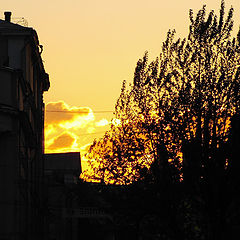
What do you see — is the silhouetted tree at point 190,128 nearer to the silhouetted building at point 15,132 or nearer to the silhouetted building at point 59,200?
the silhouetted building at point 15,132

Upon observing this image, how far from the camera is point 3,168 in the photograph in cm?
3381

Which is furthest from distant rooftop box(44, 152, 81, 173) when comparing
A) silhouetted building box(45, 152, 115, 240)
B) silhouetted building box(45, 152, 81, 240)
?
silhouetted building box(45, 152, 81, 240)

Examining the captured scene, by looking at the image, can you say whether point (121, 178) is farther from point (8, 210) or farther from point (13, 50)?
point (13, 50)

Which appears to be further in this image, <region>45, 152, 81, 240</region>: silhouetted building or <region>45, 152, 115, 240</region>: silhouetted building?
<region>45, 152, 81, 240</region>: silhouetted building

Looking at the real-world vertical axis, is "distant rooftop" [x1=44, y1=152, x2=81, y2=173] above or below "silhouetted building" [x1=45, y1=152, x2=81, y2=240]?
above

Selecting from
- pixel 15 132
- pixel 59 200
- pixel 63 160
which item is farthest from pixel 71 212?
pixel 63 160

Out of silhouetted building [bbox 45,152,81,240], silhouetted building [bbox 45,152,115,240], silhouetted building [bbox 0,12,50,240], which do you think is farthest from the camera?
silhouetted building [bbox 45,152,81,240]

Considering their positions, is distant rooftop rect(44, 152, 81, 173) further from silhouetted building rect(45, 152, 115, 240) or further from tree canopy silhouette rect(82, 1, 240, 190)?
tree canopy silhouette rect(82, 1, 240, 190)

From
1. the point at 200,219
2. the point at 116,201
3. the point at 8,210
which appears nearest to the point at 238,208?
the point at 200,219

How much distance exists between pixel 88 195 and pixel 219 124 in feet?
Result: 81.2

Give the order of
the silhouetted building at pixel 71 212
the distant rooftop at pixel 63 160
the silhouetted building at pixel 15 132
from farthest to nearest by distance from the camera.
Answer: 1. the distant rooftop at pixel 63 160
2. the silhouetted building at pixel 71 212
3. the silhouetted building at pixel 15 132

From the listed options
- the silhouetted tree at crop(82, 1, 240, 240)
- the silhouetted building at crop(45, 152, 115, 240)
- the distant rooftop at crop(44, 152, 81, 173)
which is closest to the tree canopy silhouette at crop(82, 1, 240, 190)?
the silhouetted tree at crop(82, 1, 240, 240)

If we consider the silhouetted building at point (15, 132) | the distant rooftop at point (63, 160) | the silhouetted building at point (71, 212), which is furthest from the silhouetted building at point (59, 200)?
the distant rooftop at point (63, 160)

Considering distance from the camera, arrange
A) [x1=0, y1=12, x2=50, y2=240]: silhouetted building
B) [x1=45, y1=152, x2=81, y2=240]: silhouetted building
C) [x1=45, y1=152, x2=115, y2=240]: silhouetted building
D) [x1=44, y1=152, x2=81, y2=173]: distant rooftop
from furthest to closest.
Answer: [x1=44, y1=152, x2=81, y2=173]: distant rooftop → [x1=45, y1=152, x2=81, y2=240]: silhouetted building → [x1=45, y1=152, x2=115, y2=240]: silhouetted building → [x1=0, y1=12, x2=50, y2=240]: silhouetted building
